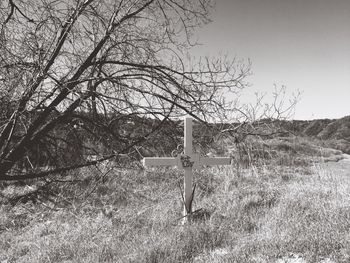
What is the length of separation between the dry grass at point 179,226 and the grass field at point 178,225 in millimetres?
11

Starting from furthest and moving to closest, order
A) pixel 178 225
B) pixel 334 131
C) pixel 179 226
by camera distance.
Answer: pixel 334 131 → pixel 178 225 → pixel 179 226

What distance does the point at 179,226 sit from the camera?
440 centimetres

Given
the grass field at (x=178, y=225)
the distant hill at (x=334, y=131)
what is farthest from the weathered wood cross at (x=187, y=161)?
the distant hill at (x=334, y=131)

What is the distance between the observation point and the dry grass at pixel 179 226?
322 cm

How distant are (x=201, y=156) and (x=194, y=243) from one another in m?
1.56

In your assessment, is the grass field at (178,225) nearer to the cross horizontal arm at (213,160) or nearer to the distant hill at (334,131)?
the cross horizontal arm at (213,160)

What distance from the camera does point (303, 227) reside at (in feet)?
11.9

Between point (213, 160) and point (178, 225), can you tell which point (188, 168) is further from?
point (178, 225)

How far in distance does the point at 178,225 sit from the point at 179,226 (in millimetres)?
127

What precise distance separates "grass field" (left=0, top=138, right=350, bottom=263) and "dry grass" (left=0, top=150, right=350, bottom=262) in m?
0.01

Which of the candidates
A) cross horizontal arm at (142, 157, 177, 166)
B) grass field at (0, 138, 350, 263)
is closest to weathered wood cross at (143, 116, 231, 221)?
cross horizontal arm at (142, 157, 177, 166)

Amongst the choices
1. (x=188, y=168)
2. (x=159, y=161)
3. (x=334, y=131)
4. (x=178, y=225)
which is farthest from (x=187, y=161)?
(x=334, y=131)

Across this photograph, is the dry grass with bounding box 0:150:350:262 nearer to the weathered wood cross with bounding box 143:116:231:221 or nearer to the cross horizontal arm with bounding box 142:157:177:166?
the weathered wood cross with bounding box 143:116:231:221

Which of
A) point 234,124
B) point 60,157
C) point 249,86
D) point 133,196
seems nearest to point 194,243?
point 234,124
